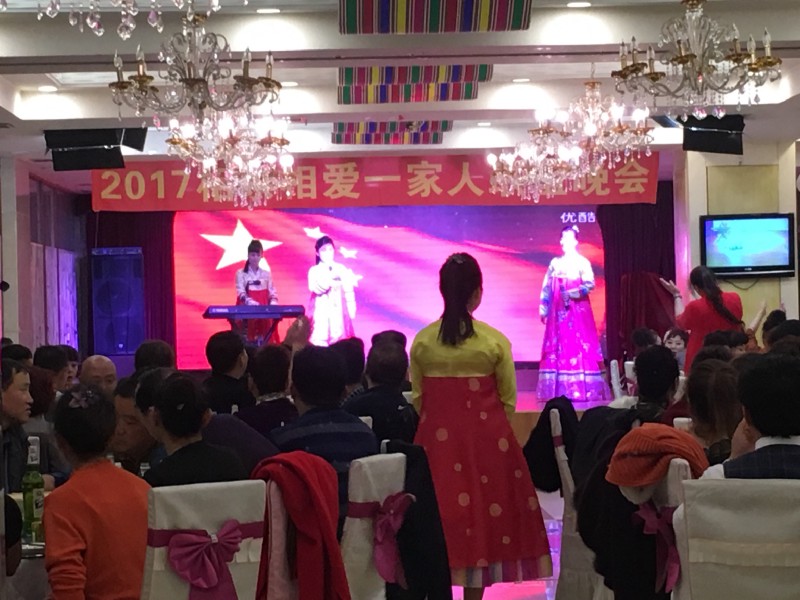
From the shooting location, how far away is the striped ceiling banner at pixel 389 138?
35.7 ft

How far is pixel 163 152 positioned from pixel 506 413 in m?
7.69

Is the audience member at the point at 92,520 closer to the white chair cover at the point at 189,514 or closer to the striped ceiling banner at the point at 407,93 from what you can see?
the white chair cover at the point at 189,514

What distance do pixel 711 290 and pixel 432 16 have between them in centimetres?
238

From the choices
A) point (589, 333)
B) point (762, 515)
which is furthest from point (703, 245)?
point (762, 515)

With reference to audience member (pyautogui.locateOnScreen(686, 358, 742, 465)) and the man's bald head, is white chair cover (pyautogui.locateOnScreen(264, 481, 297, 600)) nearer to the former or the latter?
audience member (pyautogui.locateOnScreen(686, 358, 742, 465))

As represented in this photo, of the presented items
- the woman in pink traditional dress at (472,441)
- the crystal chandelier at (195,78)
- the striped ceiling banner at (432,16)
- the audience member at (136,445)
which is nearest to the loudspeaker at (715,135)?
the striped ceiling banner at (432,16)

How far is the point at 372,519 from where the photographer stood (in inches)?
123

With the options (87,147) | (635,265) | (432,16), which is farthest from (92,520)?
(635,265)

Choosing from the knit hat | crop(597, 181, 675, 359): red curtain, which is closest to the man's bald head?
the knit hat

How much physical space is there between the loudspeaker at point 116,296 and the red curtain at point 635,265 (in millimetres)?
5681

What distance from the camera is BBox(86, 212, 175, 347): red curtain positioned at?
14.2 metres

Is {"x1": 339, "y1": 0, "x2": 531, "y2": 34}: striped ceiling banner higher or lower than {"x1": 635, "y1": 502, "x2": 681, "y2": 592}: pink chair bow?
higher

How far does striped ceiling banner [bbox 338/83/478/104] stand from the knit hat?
626cm

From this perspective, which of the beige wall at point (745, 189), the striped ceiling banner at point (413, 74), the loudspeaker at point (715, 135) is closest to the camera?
the striped ceiling banner at point (413, 74)
